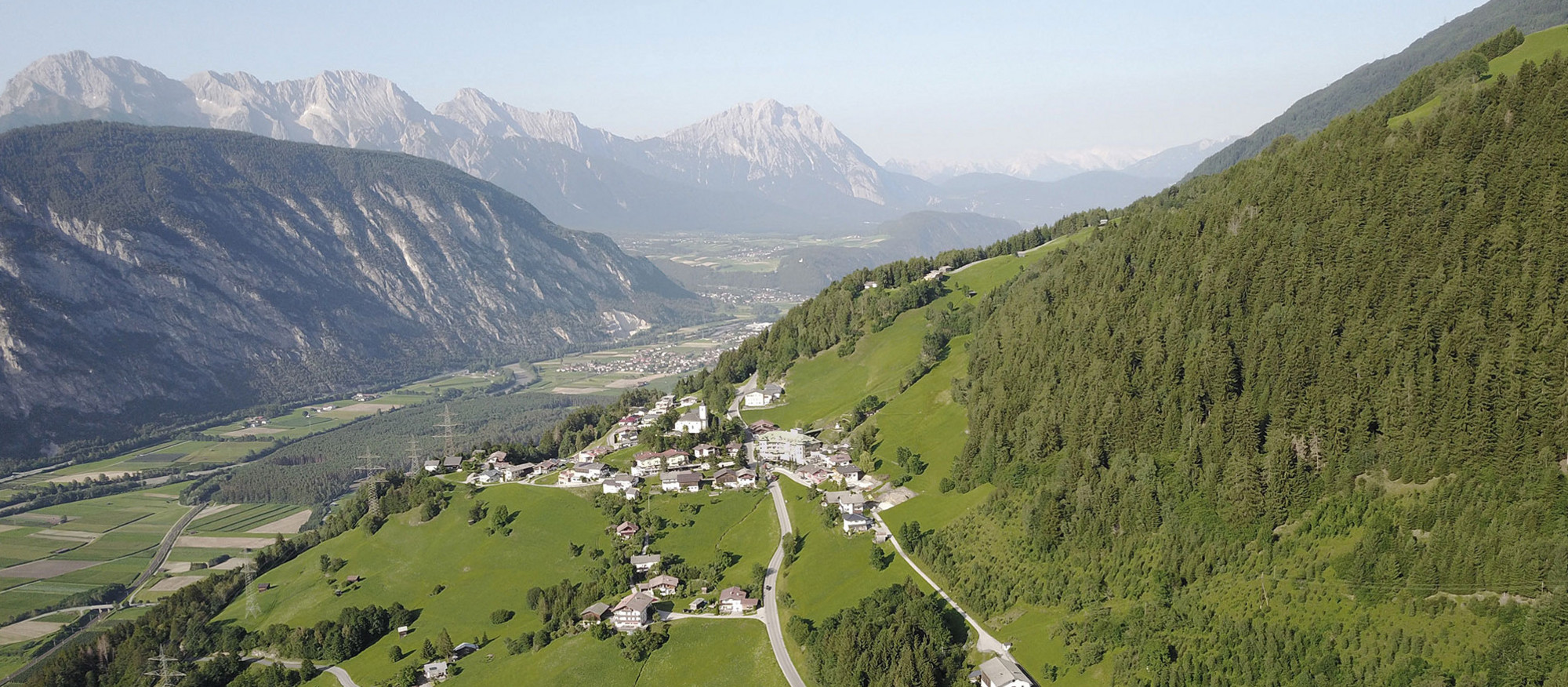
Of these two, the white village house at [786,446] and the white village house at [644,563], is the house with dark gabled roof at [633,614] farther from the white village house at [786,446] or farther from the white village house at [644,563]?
the white village house at [786,446]

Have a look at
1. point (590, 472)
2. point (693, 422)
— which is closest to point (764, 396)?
point (693, 422)

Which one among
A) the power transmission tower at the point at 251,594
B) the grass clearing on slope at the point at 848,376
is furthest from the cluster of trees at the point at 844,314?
the power transmission tower at the point at 251,594

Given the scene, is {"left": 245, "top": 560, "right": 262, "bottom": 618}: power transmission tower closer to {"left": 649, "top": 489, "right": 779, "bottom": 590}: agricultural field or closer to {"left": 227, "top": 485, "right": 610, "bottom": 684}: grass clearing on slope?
{"left": 227, "top": 485, "right": 610, "bottom": 684}: grass clearing on slope

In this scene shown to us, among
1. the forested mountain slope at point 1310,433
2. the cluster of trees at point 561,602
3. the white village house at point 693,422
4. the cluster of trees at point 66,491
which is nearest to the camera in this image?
the forested mountain slope at point 1310,433

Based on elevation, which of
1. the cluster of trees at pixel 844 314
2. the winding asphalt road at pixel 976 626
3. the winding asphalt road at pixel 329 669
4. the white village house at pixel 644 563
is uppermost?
the cluster of trees at pixel 844 314

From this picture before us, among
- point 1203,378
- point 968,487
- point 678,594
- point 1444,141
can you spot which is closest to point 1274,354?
point 1203,378

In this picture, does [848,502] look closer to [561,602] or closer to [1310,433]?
[561,602]

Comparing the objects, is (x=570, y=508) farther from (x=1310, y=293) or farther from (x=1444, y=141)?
(x=1444, y=141)
